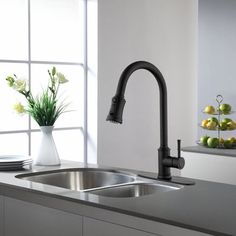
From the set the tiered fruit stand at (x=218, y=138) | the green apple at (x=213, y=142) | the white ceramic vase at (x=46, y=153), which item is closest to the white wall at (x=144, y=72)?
the tiered fruit stand at (x=218, y=138)

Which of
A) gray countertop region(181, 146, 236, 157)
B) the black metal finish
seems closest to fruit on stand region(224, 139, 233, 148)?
gray countertop region(181, 146, 236, 157)

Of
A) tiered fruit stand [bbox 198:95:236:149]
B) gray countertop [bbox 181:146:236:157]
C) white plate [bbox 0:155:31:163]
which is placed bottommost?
gray countertop [bbox 181:146:236:157]

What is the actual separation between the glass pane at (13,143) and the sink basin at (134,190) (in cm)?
251

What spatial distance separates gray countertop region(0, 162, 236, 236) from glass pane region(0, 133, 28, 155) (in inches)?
94.8

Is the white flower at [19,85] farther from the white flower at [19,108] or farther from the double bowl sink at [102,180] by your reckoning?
the double bowl sink at [102,180]

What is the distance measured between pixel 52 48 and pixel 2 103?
67cm

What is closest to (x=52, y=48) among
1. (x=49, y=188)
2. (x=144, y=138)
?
(x=144, y=138)

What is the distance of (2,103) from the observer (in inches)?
189

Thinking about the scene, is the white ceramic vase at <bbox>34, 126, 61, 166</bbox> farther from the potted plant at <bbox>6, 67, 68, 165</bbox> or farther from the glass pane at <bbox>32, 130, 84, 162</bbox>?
the glass pane at <bbox>32, 130, 84, 162</bbox>

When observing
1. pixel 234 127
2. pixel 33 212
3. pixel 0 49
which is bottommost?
pixel 33 212

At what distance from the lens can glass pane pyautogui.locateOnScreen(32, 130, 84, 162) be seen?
5.15m

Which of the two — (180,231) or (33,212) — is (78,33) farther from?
(180,231)

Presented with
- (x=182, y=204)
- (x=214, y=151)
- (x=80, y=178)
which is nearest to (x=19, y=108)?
(x=80, y=178)

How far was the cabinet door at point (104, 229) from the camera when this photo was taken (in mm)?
1819
